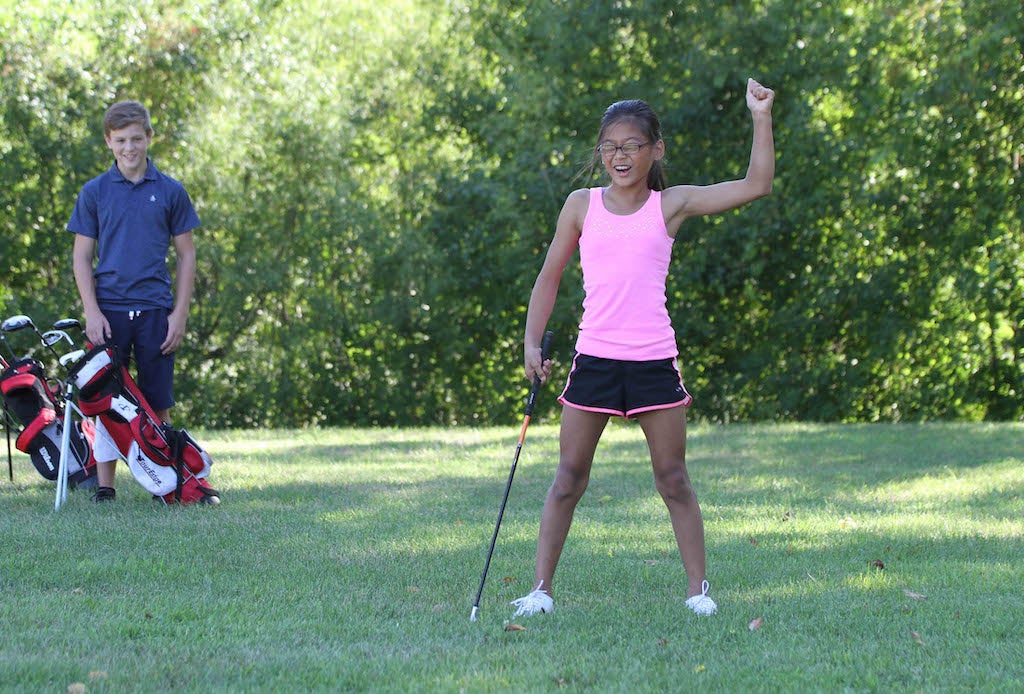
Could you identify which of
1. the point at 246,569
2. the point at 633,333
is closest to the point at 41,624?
the point at 246,569

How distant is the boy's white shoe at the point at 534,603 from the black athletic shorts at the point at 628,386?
0.62m

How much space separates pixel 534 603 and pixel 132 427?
8.74 feet

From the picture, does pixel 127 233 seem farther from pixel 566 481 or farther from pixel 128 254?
pixel 566 481

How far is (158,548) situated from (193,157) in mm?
10235

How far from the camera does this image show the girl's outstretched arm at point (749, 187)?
13.2 ft

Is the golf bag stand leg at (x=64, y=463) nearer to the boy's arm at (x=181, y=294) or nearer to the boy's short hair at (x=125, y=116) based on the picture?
the boy's arm at (x=181, y=294)

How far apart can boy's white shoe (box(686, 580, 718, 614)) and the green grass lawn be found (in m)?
0.07

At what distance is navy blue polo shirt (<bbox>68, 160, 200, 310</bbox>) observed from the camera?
628cm

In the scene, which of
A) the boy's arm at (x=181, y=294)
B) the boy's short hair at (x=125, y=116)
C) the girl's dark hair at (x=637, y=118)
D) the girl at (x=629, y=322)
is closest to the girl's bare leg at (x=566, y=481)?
the girl at (x=629, y=322)

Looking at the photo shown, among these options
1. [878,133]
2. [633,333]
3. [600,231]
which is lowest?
[633,333]

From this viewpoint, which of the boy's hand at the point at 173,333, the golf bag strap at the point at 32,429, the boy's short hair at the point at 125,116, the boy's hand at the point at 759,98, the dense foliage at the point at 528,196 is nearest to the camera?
→ the boy's hand at the point at 759,98

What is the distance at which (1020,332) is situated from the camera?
43.6 ft

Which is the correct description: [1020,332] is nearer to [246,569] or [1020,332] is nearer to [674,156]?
[674,156]

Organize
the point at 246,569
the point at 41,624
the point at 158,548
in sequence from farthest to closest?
1. the point at 158,548
2. the point at 246,569
3. the point at 41,624
